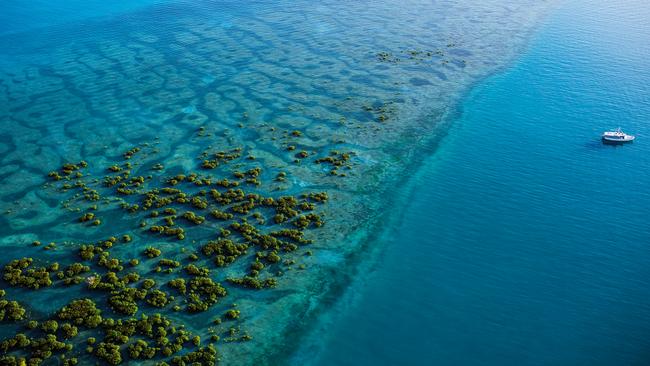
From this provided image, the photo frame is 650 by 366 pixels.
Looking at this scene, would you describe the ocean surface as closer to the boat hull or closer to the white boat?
the boat hull

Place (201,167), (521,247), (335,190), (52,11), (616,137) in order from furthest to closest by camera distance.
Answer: (52,11)
(616,137)
(201,167)
(335,190)
(521,247)

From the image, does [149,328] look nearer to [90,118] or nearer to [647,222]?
[90,118]

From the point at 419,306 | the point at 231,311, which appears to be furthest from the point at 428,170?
the point at 231,311

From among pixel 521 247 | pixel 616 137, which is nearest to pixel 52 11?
pixel 521 247

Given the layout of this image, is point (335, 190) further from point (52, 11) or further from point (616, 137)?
point (52, 11)

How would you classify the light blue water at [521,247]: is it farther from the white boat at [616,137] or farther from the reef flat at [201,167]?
the reef flat at [201,167]

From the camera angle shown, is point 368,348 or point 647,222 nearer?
point 368,348
